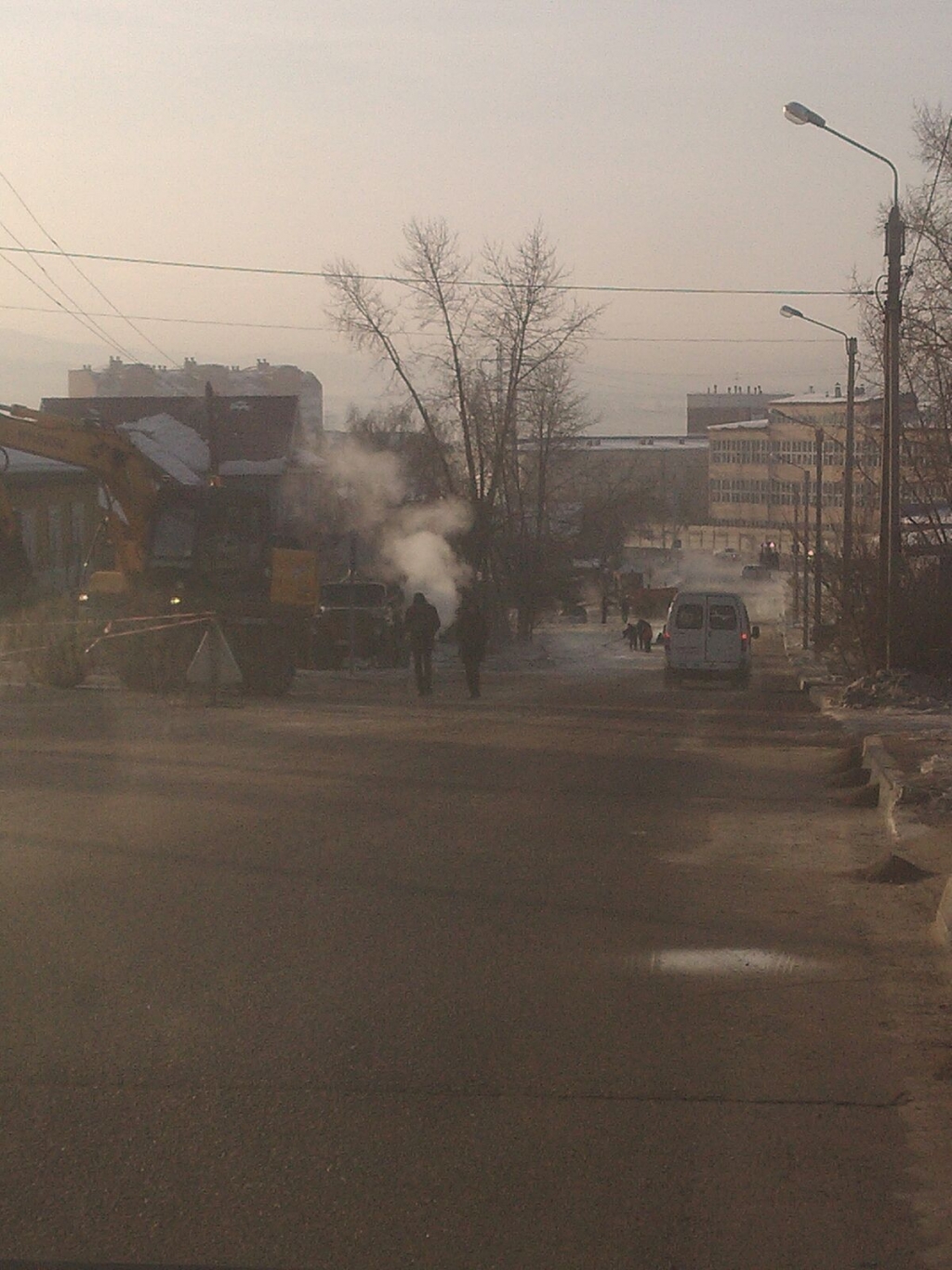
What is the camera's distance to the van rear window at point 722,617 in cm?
3456

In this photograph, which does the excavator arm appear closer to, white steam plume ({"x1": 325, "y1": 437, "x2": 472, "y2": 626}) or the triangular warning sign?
the triangular warning sign

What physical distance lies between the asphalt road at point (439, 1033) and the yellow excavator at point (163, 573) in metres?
12.6

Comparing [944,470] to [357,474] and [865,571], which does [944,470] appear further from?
[357,474]

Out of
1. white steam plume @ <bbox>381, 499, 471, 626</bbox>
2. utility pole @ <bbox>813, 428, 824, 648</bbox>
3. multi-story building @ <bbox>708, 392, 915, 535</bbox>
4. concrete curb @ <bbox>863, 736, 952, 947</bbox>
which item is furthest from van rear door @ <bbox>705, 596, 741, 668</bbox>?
multi-story building @ <bbox>708, 392, 915, 535</bbox>

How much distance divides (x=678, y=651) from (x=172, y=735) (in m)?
18.2

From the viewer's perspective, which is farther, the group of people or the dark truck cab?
the dark truck cab

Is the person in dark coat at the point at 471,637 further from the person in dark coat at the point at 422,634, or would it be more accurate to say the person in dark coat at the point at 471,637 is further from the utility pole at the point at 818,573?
the utility pole at the point at 818,573

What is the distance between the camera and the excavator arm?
26.1 m

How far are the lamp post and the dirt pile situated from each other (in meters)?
0.56

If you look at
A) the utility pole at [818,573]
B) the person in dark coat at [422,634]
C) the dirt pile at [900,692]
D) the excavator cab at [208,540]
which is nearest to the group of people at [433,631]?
the person in dark coat at [422,634]

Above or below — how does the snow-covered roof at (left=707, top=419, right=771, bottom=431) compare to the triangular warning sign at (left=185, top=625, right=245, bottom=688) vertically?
above

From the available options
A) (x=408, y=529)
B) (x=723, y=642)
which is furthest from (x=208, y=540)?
(x=408, y=529)

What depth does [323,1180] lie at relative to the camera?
15.9ft

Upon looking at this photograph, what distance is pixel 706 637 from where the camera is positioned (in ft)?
113
